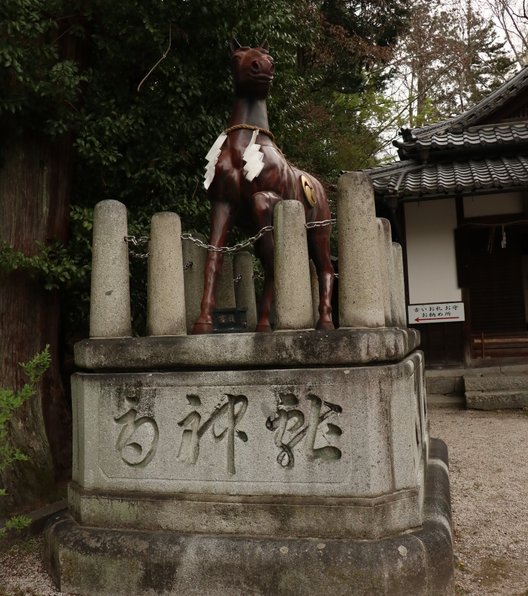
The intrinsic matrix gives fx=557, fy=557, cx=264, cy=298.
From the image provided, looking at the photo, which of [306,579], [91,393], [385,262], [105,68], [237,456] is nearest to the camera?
[306,579]

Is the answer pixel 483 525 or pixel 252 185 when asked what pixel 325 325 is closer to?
pixel 252 185

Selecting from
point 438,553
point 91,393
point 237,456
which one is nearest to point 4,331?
point 91,393

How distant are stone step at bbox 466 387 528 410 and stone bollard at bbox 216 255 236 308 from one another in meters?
6.61


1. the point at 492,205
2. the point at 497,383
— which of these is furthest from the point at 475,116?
the point at 497,383

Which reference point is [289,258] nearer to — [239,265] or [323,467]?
[323,467]

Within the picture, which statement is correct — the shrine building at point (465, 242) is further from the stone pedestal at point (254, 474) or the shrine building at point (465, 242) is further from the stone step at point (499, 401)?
the stone pedestal at point (254, 474)

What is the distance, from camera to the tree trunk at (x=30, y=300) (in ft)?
16.8

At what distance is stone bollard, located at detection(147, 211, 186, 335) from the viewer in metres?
3.73

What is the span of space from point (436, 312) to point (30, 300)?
793cm

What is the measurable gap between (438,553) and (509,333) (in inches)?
342

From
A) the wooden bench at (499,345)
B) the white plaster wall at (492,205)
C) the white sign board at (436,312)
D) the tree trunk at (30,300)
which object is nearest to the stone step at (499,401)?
the wooden bench at (499,345)

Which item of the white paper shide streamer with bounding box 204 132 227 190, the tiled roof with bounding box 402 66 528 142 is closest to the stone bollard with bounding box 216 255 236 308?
the white paper shide streamer with bounding box 204 132 227 190

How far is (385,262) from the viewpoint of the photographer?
165 inches

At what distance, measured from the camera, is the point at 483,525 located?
4605 mm
